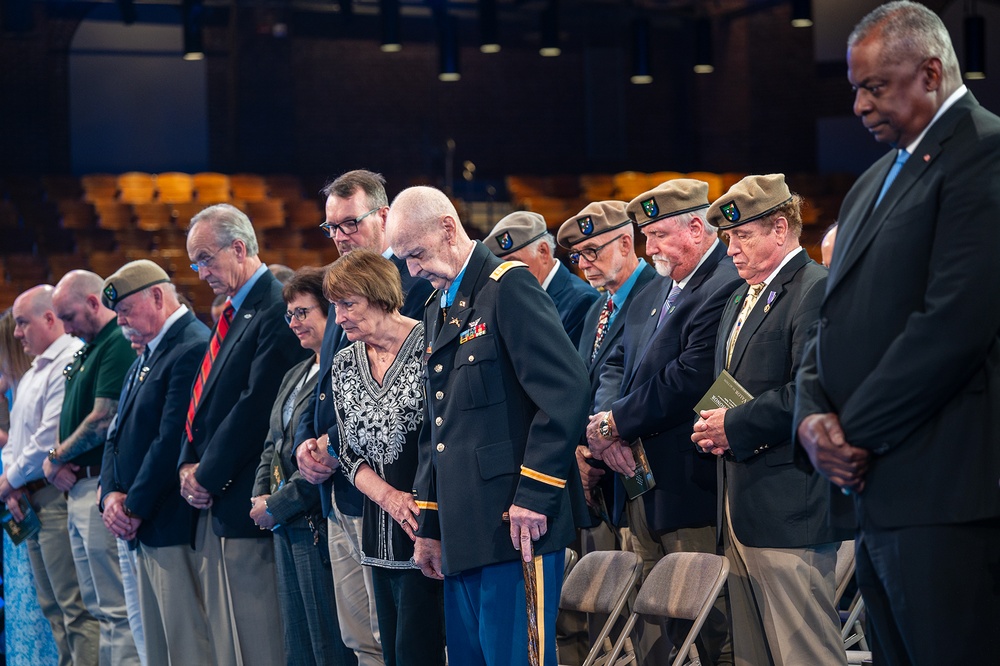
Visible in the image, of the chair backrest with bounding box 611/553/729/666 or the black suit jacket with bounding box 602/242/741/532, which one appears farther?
the black suit jacket with bounding box 602/242/741/532

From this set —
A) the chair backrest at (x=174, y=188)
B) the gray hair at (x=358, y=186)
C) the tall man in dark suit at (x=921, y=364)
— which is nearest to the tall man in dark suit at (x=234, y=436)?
the gray hair at (x=358, y=186)

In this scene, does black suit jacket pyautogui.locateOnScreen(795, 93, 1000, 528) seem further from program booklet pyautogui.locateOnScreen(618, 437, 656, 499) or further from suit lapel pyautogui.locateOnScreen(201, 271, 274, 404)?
suit lapel pyautogui.locateOnScreen(201, 271, 274, 404)

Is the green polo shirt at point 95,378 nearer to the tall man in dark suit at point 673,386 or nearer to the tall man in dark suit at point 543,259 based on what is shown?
the tall man in dark suit at point 543,259

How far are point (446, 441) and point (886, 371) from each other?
1.35m

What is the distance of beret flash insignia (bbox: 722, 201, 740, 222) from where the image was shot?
→ 351 centimetres

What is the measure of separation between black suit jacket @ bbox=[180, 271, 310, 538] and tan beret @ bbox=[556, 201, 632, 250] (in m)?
1.15

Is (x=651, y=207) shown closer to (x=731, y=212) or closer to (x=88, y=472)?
(x=731, y=212)

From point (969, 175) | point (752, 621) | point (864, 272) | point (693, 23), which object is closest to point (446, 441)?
point (752, 621)

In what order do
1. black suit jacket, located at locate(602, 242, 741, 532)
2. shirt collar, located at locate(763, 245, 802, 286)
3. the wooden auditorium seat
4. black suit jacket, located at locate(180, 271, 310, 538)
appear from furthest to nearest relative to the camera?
the wooden auditorium seat < black suit jacket, located at locate(180, 271, 310, 538) < black suit jacket, located at locate(602, 242, 741, 532) < shirt collar, located at locate(763, 245, 802, 286)

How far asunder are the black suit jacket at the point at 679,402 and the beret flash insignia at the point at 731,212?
348 millimetres

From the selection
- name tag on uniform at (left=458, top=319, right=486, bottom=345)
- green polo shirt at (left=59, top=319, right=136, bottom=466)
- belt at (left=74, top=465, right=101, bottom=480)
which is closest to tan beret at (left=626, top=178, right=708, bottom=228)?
name tag on uniform at (left=458, top=319, right=486, bottom=345)

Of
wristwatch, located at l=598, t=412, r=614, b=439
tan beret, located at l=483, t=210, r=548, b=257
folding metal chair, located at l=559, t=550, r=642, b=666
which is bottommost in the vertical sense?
folding metal chair, located at l=559, t=550, r=642, b=666

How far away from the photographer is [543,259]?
5.30 metres

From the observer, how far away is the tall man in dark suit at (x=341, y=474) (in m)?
3.78
